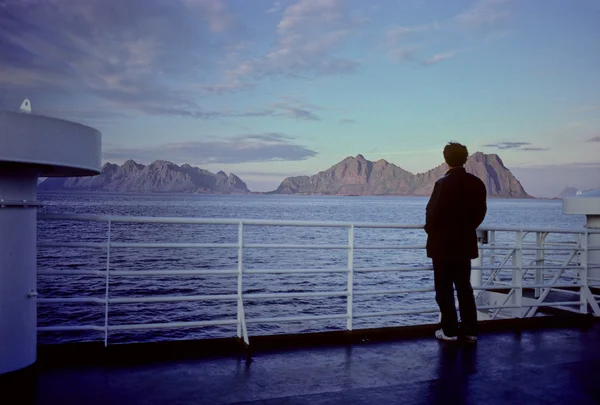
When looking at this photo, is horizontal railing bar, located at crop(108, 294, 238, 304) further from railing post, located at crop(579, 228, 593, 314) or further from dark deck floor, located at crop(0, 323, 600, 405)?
railing post, located at crop(579, 228, 593, 314)

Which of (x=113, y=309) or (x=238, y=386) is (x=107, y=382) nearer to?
(x=238, y=386)

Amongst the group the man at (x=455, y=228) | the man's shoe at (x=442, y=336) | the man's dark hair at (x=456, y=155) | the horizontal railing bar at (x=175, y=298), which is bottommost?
the man's shoe at (x=442, y=336)

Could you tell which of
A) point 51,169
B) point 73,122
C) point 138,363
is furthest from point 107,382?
point 73,122

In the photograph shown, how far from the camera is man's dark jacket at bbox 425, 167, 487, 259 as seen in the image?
4.51 metres

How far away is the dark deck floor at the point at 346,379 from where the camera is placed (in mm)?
3195

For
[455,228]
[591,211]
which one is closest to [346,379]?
[455,228]

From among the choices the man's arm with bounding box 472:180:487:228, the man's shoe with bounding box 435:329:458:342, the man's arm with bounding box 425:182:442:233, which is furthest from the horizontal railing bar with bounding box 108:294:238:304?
the man's arm with bounding box 472:180:487:228

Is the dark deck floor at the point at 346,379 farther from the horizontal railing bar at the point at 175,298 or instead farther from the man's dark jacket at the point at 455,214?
the man's dark jacket at the point at 455,214

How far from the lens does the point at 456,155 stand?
15.2 ft

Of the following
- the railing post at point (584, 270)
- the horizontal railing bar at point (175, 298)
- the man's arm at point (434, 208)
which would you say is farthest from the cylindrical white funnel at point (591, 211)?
the horizontal railing bar at point (175, 298)

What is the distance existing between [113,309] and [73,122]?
1840 cm

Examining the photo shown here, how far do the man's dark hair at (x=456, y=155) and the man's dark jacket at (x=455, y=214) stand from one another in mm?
64

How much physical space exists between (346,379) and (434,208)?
170 cm

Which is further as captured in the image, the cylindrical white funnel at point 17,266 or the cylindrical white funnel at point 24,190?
the cylindrical white funnel at point 17,266
